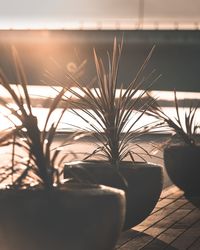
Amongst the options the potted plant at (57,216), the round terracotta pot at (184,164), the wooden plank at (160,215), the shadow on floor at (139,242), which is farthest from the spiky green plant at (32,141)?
the round terracotta pot at (184,164)

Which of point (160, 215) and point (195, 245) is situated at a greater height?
point (160, 215)

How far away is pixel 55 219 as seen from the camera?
15.9 ft

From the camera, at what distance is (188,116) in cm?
1088

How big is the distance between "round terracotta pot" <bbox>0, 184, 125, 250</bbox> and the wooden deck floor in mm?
1351

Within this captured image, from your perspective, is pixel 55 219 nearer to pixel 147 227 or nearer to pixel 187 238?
pixel 187 238

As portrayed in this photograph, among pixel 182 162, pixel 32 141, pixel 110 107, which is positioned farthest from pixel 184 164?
pixel 32 141

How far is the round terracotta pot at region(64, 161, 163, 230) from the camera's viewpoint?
675 cm

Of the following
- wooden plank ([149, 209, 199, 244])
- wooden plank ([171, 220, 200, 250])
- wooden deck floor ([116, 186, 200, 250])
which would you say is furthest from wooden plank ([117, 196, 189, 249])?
wooden plank ([171, 220, 200, 250])

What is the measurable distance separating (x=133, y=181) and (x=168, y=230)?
0.68 metres

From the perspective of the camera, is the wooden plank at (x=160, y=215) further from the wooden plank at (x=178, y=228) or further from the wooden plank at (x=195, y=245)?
the wooden plank at (x=195, y=245)

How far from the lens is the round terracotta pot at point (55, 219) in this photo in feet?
15.9

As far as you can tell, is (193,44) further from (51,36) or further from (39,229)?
(39,229)

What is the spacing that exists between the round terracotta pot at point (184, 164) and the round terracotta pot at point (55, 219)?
5192 mm

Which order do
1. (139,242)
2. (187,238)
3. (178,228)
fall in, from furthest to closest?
(178,228)
(187,238)
(139,242)
